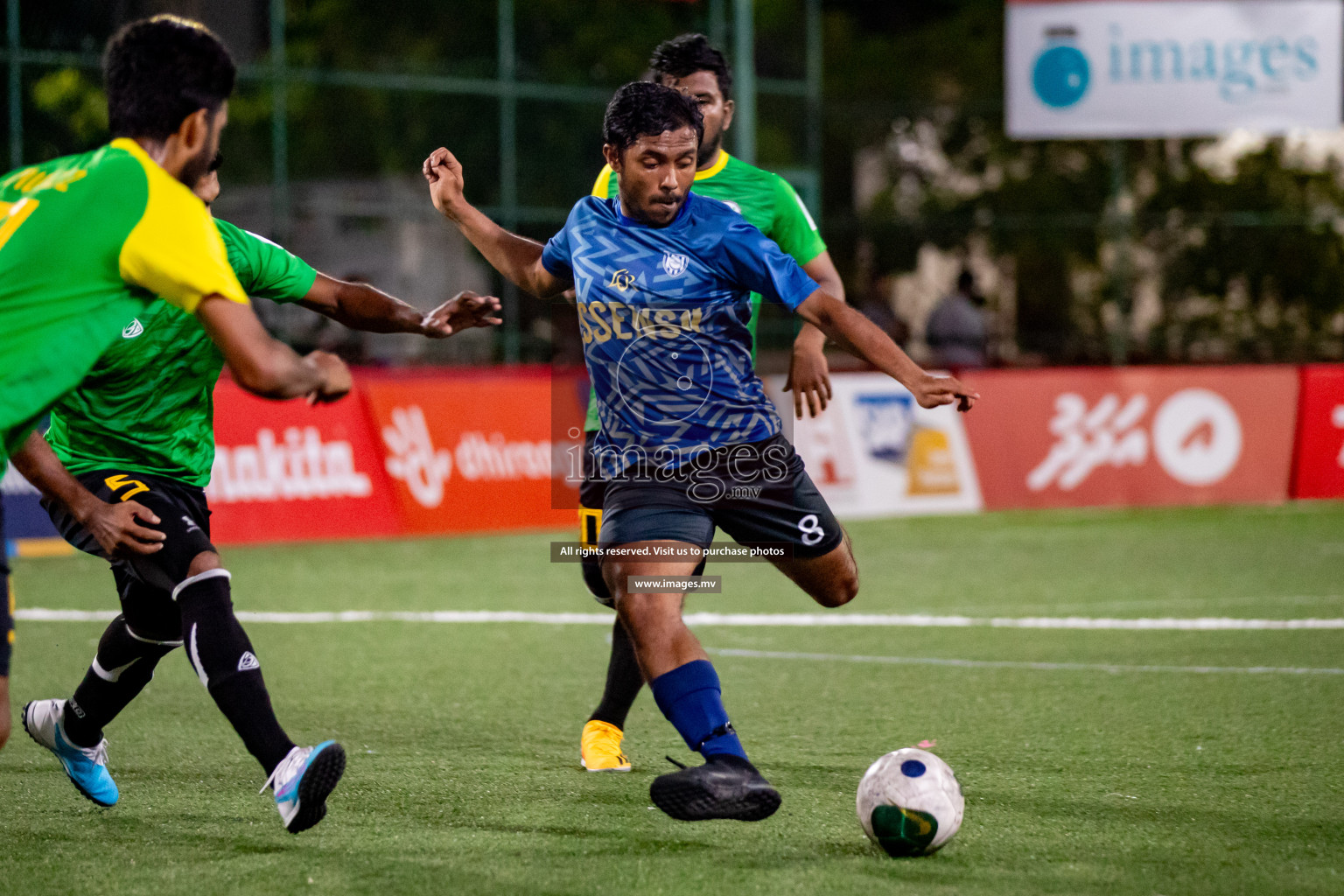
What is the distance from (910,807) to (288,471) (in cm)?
888

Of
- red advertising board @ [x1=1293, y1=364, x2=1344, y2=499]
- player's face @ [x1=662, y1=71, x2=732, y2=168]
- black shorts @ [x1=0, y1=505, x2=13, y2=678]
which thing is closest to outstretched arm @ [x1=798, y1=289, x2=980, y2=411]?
player's face @ [x1=662, y1=71, x2=732, y2=168]

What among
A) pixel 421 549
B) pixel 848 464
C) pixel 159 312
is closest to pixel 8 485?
pixel 421 549

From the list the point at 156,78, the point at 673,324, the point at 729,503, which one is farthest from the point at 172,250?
the point at 729,503

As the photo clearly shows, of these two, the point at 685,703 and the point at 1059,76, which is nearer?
the point at 685,703

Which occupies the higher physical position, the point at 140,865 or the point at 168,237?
the point at 168,237

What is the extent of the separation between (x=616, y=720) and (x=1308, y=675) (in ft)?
10.7

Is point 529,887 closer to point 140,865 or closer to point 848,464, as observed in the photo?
point 140,865

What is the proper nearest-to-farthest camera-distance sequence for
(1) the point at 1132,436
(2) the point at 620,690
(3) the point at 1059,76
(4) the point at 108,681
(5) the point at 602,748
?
(4) the point at 108,681 < (5) the point at 602,748 < (2) the point at 620,690 < (1) the point at 1132,436 < (3) the point at 1059,76

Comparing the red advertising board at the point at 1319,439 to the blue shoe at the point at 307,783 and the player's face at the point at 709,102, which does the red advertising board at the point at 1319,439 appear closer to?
the player's face at the point at 709,102

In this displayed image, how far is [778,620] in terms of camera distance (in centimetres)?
927

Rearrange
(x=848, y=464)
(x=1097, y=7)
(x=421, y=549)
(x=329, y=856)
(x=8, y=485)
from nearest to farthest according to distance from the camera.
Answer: (x=329, y=856)
(x=8, y=485)
(x=421, y=549)
(x=848, y=464)
(x=1097, y=7)

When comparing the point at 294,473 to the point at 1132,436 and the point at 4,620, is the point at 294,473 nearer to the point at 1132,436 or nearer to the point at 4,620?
the point at 1132,436

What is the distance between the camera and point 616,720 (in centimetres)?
583

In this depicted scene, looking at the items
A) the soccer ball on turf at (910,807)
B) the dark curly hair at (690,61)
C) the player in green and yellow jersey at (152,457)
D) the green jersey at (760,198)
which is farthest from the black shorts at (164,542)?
the dark curly hair at (690,61)
